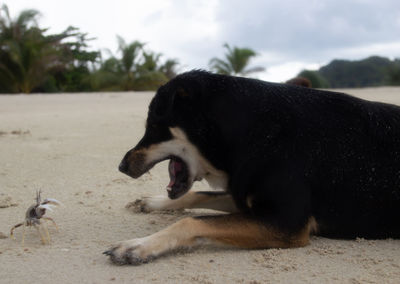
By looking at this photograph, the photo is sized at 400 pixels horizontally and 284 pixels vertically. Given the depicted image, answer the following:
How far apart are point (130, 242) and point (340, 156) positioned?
164 cm

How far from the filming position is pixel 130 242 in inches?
119

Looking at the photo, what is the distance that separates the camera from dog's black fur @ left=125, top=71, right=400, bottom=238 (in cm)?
323

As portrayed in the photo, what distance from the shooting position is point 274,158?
325 centimetres

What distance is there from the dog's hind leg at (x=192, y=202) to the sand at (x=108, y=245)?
11 cm

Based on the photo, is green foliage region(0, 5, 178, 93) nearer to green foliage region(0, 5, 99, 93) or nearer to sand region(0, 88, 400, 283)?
green foliage region(0, 5, 99, 93)

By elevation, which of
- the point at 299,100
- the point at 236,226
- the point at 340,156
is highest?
the point at 299,100

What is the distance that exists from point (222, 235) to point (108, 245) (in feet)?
2.80

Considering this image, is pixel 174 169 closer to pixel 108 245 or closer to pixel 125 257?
pixel 108 245

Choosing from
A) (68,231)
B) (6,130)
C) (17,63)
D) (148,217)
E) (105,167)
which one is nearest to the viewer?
(68,231)

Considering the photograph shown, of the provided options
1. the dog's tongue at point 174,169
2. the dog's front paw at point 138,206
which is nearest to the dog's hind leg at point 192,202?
the dog's front paw at point 138,206

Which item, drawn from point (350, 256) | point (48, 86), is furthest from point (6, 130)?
point (48, 86)

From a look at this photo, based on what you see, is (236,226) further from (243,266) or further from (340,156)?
(340,156)

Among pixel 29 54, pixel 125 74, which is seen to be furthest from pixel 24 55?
pixel 125 74

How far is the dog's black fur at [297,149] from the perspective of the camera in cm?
323
